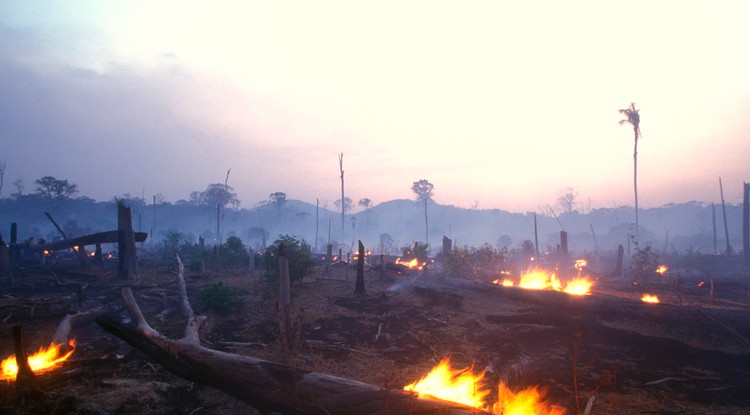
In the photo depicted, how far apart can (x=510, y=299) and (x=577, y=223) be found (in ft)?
314

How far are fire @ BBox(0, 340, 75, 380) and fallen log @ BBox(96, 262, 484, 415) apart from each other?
254 centimetres

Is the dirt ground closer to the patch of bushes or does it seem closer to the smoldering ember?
the smoldering ember

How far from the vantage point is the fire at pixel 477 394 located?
4613 millimetres

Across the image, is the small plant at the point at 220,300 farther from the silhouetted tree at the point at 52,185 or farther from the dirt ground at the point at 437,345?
the silhouetted tree at the point at 52,185

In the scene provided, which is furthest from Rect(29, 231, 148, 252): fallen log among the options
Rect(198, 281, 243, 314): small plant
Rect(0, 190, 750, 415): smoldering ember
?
Rect(198, 281, 243, 314): small plant

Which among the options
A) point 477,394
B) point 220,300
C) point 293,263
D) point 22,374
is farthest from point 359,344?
point 293,263

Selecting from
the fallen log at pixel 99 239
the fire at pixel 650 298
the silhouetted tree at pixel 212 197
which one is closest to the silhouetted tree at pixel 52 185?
the silhouetted tree at pixel 212 197

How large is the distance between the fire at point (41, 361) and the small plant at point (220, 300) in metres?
4.99

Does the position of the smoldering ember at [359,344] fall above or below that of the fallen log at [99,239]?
below

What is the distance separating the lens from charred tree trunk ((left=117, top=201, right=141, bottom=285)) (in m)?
15.9

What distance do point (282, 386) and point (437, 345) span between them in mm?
5499

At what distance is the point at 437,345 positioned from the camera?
30.0 feet

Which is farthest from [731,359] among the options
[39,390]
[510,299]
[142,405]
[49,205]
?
[49,205]

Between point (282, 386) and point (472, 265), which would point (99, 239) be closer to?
point (282, 386)
